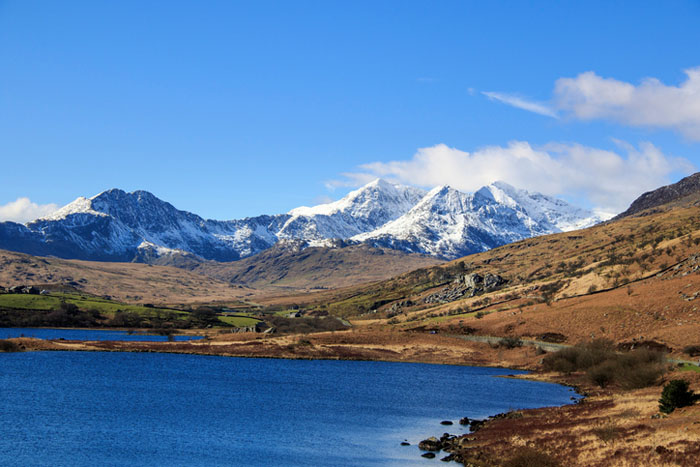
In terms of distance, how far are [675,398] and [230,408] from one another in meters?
42.8

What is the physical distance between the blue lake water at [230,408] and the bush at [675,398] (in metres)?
18.6

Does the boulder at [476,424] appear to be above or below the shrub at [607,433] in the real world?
below

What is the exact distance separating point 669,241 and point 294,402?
127 m

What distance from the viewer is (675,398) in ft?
164

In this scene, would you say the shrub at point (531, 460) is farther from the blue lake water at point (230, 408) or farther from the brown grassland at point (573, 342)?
the blue lake water at point (230, 408)

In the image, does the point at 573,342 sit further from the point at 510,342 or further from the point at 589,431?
the point at 589,431

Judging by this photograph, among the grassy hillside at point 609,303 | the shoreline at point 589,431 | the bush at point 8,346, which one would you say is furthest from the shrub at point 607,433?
the bush at point 8,346

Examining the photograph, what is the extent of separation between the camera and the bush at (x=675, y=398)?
50094 mm

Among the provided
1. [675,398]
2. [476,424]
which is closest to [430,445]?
[476,424]

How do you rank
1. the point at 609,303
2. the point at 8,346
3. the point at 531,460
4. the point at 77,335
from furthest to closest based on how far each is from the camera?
the point at 77,335 < the point at 609,303 < the point at 8,346 < the point at 531,460

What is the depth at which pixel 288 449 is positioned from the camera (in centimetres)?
5150

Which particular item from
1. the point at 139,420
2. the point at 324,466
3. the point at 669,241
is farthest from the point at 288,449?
the point at 669,241

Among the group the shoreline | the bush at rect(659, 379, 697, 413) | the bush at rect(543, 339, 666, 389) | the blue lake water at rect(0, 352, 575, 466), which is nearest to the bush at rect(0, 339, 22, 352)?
the shoreline

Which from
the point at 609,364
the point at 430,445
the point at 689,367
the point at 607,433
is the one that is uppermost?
the point at 689,367
